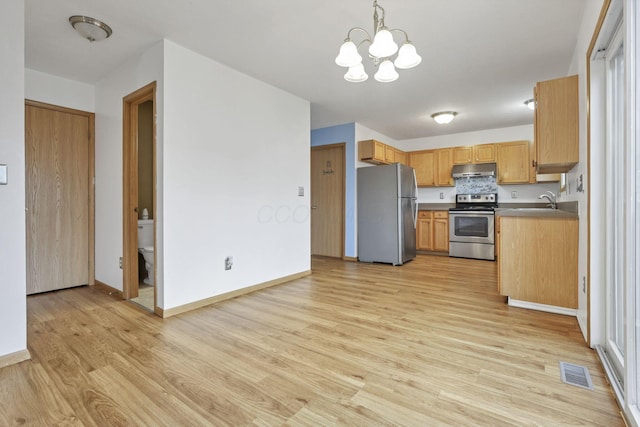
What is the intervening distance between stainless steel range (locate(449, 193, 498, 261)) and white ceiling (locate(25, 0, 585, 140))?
7.00 ft

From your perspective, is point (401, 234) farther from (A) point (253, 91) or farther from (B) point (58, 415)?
(B) point (58, 415)

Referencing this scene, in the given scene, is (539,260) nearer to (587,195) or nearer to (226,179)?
(587,195)

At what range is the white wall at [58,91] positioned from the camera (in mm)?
3141

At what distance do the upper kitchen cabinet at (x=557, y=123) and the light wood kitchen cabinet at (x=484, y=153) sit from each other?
336cm

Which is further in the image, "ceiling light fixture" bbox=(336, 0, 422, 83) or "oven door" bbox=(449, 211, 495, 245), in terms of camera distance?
"oven door" bbox=(449, 211, 495, 245)

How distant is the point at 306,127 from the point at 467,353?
Answer: 125 inches

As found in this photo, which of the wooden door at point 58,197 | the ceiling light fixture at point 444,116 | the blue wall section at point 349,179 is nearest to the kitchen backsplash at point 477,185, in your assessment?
the ceiling light fixture at point 444,116

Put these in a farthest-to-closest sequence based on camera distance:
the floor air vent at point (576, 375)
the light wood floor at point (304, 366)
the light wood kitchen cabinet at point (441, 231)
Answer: the light wood kitchen cabinet at point (441, 231) < the floor air vent at point (576, 375) < the light wood floor at point (304, 366)

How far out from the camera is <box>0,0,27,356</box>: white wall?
1.80 meters

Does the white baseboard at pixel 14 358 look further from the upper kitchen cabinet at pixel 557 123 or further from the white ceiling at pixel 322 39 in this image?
the upper kitchen cabinet at pixel 557 123

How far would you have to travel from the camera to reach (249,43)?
263 cm

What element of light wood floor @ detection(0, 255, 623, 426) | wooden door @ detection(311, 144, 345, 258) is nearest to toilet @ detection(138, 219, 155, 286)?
light wood floor @ detection(0, 255, 623, 426)

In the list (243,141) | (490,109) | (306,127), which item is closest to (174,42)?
(243,141)

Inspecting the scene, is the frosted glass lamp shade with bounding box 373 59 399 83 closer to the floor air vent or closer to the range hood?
the floor air vent
